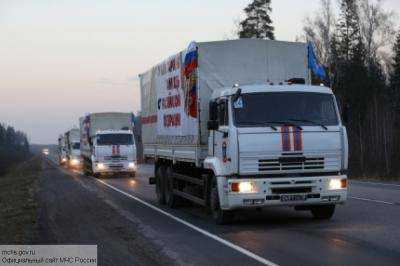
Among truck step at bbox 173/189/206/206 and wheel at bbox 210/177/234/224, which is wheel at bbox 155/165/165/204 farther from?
wheel at bbox 210/177/234/224

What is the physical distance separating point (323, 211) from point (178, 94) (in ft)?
15.2

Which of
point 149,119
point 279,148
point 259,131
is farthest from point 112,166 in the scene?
point 279,148

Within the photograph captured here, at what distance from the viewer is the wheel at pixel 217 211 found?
13781 mm

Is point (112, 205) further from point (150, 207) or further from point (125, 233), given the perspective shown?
point (125, 233)

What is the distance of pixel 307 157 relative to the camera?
13266mm

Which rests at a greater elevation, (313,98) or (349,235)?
(313,98)

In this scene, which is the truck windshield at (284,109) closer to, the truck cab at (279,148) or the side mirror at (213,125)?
the truck cab at (279,148)

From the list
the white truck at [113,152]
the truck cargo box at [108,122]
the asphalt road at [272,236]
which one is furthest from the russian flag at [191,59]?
the truck cargo box at [108,122]

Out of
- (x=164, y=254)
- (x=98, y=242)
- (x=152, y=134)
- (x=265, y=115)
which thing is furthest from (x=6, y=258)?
(x=152, y=134)

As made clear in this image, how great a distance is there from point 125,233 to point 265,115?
11.1ft

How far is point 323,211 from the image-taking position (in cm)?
1452

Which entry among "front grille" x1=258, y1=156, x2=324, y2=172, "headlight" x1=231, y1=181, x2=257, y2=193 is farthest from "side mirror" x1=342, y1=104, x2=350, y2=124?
"headlight" x1=231, y1=181, x2=257, y2=193

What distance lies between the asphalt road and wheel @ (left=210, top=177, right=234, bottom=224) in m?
0.18

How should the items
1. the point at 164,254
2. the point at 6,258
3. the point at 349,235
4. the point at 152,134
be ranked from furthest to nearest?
the point at 152,134 → the point at 349,235 → the point at 164,254 → the point at 6,258
